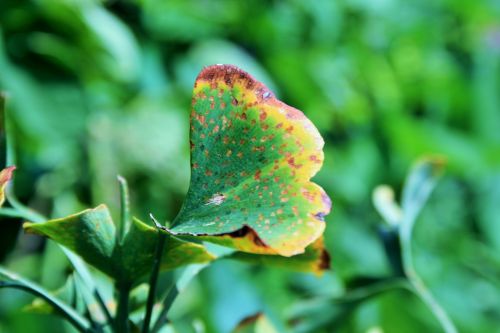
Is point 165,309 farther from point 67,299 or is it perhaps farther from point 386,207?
point 386,207

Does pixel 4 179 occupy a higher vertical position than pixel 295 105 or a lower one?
higher

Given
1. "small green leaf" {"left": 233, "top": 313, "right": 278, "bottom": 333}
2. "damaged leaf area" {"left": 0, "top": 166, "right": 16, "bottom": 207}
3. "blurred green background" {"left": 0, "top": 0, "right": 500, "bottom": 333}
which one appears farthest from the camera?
"blurred green background" {"left": 0, "top": 0, "right": 500, "bottom": 333}

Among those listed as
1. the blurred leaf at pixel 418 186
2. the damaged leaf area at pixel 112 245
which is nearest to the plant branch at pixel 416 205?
Answer: the blurred leaf at pixel 418 186

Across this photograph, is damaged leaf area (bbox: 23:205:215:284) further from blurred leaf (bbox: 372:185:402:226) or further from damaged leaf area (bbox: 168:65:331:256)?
blurred leaf (bbox: 372:185:402:226)

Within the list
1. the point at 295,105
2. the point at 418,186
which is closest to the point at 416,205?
the point at 418,186

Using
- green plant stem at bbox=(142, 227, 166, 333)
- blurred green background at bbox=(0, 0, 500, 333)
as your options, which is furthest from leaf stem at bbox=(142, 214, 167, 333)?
blurred green background at bbox=(0, 0, 500, 333)

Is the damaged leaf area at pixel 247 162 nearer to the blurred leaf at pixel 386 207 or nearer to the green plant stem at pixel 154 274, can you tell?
the green plant stem at pixel 154 274
